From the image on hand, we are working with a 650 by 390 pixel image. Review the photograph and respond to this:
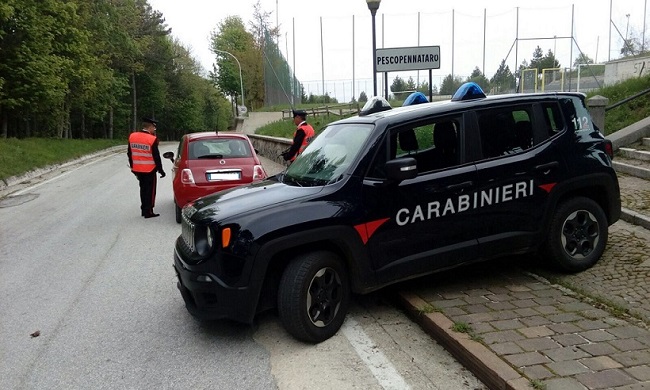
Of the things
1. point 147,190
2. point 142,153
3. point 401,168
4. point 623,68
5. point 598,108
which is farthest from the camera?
point 623,68

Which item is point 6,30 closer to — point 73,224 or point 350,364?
point 73,224

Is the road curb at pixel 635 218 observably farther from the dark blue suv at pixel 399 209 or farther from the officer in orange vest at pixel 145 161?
the officer in orange vest at pixel 145 161

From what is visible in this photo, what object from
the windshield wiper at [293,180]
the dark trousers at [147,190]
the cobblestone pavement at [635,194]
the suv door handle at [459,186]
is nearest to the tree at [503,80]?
the cobblestone pavement at [635,194]

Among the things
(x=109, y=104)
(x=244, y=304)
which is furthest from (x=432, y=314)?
(x=109, y=104)

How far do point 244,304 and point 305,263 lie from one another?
1.76 ft

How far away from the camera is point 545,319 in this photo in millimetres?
3943

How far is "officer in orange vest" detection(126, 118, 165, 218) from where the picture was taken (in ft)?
30.1

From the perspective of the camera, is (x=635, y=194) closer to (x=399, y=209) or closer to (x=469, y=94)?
(x=469, y=94)

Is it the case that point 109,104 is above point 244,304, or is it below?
above

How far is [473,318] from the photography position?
4.01m

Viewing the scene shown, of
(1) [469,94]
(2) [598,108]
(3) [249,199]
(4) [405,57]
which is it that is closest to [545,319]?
(1) [469,94]

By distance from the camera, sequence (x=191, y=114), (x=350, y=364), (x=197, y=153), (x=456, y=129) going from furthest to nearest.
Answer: (x=191, y=114) → (x=197, y=153) → (x=456, y=129) → (x=350, y=364)

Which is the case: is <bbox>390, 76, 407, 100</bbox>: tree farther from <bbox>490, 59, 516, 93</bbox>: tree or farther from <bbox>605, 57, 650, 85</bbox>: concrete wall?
<bbox>605, 57, 650, 85</bbox>: concrete wall

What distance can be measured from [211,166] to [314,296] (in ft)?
17.0
